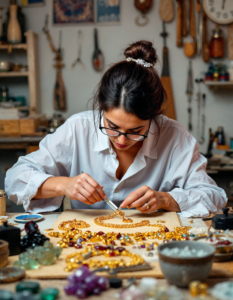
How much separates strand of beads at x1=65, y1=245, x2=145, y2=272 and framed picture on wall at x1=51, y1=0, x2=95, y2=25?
11.5 ft

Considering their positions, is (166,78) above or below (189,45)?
below

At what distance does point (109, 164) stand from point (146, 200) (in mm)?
376

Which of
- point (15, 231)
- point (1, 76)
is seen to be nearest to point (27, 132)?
point (1, 76)

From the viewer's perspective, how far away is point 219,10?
12.9 feet

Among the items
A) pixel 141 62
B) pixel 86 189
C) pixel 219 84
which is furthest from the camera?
pixel 219 84

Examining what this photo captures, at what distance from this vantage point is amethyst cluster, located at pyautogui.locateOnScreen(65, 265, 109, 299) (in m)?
0.86

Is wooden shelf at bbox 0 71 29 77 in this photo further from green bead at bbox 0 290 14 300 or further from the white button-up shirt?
green bead at bbox 0 290 14 300

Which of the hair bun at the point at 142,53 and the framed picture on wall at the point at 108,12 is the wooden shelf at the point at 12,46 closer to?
the framed picture on wall at the point at 108,12

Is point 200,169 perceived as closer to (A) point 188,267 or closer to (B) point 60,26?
(A) point 188,267

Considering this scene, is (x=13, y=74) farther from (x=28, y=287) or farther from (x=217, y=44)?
(x=28, y=287)

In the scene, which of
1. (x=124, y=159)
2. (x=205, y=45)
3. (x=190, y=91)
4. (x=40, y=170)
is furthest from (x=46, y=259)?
(x=205, y=45)

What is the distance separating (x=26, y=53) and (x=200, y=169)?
124 inches

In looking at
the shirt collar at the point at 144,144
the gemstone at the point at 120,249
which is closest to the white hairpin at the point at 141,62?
the shirt collar at the point at 144,144

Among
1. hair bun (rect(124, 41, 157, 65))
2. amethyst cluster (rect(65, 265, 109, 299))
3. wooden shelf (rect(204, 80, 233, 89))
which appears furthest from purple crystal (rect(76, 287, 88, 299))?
wooden shelf (rect(204, 80, 233, 89))
